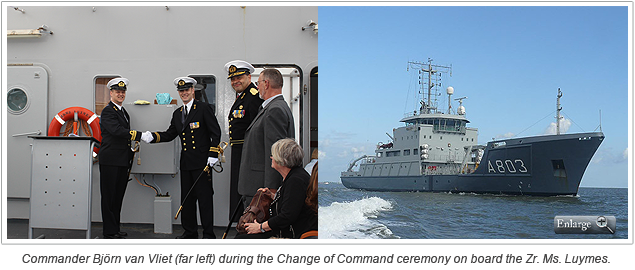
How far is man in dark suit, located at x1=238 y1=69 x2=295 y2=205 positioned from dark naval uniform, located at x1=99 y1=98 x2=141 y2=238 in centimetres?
133

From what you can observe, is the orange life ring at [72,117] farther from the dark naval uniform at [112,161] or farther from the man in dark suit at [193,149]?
the man in dark suit at [193,149]

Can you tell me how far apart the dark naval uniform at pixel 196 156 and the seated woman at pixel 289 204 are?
49.0 inches

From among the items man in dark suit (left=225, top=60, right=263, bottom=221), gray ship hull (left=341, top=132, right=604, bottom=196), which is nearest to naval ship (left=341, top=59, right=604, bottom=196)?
gray ship hull (left=341, top=132, right=604, bottom=196)

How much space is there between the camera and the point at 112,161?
3.43 m

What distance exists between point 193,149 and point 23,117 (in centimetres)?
192

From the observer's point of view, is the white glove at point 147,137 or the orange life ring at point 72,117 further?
the orange life ring at point 72,117

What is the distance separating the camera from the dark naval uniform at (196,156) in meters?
3.41

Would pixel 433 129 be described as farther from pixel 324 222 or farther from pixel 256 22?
pixel 324 222

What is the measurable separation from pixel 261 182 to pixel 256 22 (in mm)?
1772

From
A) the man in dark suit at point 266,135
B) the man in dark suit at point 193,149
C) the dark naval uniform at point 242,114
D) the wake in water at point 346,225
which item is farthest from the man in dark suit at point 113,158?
the wake in water at point 346,225

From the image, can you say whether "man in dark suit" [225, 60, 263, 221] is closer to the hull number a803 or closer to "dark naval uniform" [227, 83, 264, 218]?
"dark naval uniform" [227, 83, 264, 218]

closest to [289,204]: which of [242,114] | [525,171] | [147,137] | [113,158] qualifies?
[242,114]

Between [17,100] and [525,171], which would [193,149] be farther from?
[525,171]

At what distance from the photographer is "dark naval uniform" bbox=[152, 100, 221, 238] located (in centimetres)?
341
